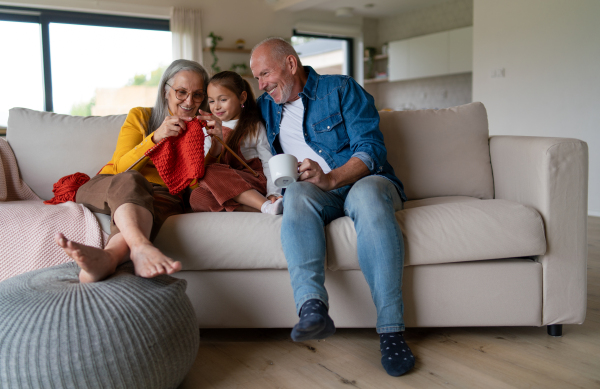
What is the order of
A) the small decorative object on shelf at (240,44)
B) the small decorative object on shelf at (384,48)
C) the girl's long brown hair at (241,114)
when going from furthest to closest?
the small decorative object on shelf at (384,48) < the small decorative object on shelf at (240,44) < the girl's long brown hair at (241,114)

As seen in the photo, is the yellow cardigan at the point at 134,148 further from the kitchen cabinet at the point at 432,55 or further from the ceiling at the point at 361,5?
the kitchen cabinet at the point at 432,55

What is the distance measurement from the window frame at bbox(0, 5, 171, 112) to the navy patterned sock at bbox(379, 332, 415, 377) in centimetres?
518

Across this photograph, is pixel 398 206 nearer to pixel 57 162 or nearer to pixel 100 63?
pixel 57 162

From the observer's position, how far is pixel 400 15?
23.7 feet

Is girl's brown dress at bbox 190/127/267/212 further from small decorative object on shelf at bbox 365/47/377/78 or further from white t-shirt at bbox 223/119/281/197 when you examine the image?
small decorative object on shelf at bbox 365/47/377/78

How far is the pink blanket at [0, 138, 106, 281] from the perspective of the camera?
1.59 m

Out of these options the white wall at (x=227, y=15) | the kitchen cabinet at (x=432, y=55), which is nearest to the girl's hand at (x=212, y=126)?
the white wall at (x=227, y=15)

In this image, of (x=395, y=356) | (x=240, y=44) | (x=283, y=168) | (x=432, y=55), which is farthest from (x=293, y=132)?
(x=432, y=55)

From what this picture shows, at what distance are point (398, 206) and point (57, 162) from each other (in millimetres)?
1538

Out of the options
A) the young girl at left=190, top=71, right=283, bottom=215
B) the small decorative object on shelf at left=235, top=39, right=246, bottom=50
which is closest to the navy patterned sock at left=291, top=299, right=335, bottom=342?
the young girl at left=190, top=71, right=283, bottom=215

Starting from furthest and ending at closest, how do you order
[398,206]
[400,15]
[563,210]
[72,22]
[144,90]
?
[400,15] < [144,90] < [72,22] < [398,206] < [563,210]

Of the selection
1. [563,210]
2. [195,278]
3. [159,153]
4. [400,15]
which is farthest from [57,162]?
[400,15]

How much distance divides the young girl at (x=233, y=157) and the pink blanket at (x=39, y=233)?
15.0 inches

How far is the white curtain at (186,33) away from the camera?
5770mm
